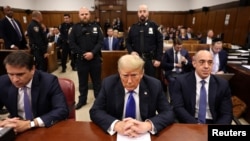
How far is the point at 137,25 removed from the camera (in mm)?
3693

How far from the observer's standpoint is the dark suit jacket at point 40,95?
5.08ft

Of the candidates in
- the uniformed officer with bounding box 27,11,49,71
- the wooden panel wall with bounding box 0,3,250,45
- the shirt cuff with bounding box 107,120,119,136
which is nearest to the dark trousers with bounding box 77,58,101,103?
the uniformed officer with bounding box 27,11,49,71

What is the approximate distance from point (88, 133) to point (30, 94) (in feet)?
2.02

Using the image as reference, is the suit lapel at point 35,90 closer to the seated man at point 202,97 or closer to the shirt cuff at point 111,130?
the shirt cuff at point 111,130

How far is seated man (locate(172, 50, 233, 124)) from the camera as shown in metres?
1.83

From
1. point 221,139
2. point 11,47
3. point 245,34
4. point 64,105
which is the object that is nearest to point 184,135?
point 221,139

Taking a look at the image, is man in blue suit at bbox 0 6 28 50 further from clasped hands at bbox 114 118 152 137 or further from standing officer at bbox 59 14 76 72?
clasped hands at bbox 114 118 152 137

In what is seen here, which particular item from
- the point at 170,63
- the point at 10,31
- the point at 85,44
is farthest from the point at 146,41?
the point at 10,31

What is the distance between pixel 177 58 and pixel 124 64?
2693 millimetres

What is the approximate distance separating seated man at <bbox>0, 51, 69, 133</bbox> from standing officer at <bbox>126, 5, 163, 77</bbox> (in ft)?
7.16

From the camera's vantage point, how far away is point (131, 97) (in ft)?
5.01

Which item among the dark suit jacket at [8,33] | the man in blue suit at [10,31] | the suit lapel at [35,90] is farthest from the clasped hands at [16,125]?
the dark suit jacket at [8,33]

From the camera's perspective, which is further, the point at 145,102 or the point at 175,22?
the point at 175,22

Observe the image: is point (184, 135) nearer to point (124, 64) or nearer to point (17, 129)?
point (124, 64)
